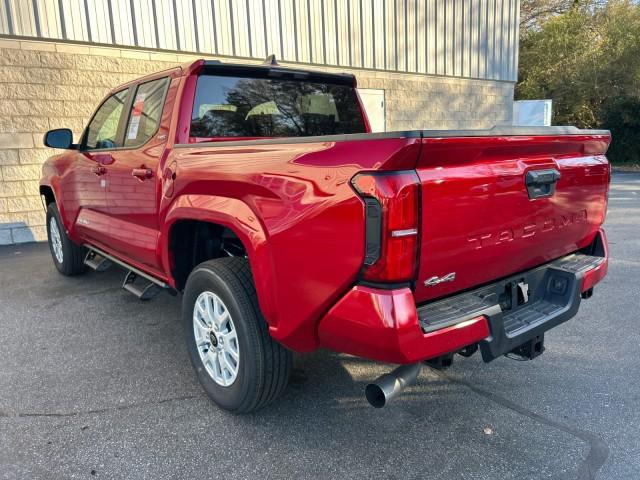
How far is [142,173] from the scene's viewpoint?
343 cm

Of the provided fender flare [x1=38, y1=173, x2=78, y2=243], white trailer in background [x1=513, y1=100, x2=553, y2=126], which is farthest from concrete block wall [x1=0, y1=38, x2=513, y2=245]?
white trailer in background [x1=513, y1=100, x2=553, y2=126]

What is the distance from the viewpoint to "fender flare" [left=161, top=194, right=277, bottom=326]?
2.33 metres

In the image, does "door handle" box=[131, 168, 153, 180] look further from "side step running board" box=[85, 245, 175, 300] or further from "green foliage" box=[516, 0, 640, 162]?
"green foliage" box=[516, 0, 640, 162]

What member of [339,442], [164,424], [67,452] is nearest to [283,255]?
[339,442]

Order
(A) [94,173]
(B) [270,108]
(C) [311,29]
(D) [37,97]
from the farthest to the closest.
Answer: (C) [311,29] → (D) [37,97] → (A) [94,173] → (B) [270,108]

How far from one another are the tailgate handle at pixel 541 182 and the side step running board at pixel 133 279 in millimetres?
2385

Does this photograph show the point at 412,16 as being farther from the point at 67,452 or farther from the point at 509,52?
the point at 67,452

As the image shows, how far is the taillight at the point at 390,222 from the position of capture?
74.2 inches

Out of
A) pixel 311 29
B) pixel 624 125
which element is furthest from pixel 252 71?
pixel 624 125

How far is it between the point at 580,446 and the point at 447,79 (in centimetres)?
1148

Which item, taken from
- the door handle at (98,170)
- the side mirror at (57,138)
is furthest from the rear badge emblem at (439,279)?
the side mirror at (57,138)

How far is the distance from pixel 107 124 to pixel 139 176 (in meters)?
1.30

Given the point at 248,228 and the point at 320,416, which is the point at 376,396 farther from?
the point at 248,228

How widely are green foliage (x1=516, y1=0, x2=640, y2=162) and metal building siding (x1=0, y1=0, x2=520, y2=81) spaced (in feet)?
30.7
